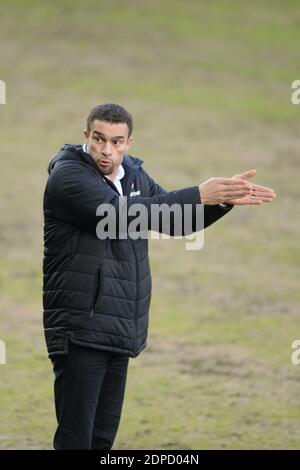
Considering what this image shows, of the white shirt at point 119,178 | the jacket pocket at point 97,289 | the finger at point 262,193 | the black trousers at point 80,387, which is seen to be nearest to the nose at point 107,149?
the white shirt at point 119,178

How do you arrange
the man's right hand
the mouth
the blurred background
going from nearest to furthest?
the man's right hand, the mouth, the blurred background

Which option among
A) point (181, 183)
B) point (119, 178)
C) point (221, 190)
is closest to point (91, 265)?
point (119, 178)

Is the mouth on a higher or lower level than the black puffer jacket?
higher

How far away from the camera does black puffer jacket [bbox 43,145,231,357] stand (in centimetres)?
426

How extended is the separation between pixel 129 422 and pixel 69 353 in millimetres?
2121

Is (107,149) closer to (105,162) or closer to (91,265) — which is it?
(105,162)

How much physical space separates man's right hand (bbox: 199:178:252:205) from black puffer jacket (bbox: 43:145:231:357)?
0.12ft

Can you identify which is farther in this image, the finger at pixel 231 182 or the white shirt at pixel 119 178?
the white shirt at pixel 119 178

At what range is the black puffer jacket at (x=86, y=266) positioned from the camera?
426 cm

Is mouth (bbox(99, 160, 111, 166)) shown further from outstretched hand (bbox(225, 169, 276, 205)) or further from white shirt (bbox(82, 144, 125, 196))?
outstretched hand (bbox(225, 169, 276, 205))

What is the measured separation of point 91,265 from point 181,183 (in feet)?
29.0

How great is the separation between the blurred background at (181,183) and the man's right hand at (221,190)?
209 cm

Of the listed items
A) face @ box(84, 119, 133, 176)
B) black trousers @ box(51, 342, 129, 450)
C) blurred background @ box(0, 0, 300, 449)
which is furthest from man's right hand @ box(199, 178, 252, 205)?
blurred background @ box(0, 0, 300, 449)

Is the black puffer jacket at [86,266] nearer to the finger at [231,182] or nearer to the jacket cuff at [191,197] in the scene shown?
the jacket cuff at [191,197]
